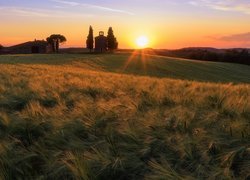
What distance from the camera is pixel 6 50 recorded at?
106438mm

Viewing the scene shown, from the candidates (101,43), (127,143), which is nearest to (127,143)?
(127,143)

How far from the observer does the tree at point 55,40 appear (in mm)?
104625

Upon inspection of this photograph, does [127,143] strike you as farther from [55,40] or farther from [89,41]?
[55,40]

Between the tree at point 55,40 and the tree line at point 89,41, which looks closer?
the tree line at point 89,41

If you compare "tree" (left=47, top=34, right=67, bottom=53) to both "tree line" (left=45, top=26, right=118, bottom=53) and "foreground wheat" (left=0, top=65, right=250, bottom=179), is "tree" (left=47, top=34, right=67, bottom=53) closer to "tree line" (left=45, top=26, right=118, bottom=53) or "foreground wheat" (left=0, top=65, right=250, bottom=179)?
"tree line" (left=45, top=26, right=118, bottom=53)

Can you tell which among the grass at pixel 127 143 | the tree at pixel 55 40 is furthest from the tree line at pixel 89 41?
the grass at pixel 127 143

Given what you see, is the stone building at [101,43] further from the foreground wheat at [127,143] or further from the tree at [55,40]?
the foreground wheat at [127,143]

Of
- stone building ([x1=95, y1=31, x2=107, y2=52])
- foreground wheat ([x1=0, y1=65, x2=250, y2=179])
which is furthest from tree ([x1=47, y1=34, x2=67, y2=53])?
foreground wheat ([x1=0, y1=65, x2=250, y2=179])

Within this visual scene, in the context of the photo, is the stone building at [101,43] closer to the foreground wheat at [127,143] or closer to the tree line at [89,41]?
the tree line at [89,41]

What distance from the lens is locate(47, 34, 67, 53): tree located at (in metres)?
105

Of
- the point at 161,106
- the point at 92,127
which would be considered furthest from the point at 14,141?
the point at 161,106

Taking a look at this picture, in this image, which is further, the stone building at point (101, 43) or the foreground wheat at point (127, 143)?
the stone building at point (101, 43)

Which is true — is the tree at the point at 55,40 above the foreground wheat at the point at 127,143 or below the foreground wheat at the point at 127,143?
below

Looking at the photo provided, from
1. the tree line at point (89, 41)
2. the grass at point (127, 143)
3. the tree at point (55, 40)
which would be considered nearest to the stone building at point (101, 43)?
the tree line at point (89, 41)
